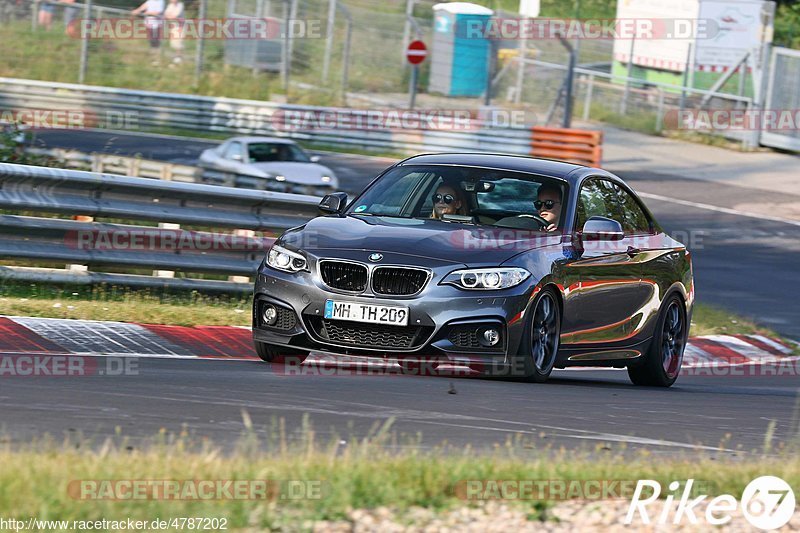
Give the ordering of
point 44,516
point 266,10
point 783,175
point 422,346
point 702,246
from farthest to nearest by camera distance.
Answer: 1. point 266,10
2. point 783,175
3. point 702,246
4. point 422,346
5. point 44,516

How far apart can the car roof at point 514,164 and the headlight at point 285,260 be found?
148 centimetres

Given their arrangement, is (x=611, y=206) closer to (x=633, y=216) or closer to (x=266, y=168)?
(x=633, y=216)

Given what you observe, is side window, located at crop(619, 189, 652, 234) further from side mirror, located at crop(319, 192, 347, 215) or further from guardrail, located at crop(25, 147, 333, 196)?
guardrail, located at crop(25, 147, 333, 196)

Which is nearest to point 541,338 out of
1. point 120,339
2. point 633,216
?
point 633,216

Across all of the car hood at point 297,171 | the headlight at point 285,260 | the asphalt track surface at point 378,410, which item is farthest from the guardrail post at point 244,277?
the car hood at point 297,171

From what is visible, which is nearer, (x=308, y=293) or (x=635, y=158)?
(x=308, y=293)

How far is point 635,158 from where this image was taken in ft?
109

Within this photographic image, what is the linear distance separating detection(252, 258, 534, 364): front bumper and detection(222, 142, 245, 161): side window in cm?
1650

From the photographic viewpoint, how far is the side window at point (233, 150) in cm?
2500

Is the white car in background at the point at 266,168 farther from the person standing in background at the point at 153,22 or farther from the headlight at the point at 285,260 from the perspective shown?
the headlight at the point at 285,260

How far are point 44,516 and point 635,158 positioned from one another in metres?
29.9

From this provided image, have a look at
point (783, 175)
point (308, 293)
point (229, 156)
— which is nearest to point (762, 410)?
point (308, 293)

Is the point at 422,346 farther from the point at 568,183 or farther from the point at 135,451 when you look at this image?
the point at 135,451

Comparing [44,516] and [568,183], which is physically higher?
A: [568,183]
